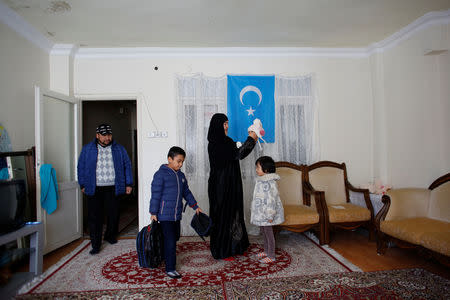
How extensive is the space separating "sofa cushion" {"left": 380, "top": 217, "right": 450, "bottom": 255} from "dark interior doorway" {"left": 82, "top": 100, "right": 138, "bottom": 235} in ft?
12.1

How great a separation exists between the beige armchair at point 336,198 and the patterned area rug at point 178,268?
425 millimetres

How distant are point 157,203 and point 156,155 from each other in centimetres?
169

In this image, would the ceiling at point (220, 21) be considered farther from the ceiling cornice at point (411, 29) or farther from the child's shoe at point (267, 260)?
the child's shoe at point (267, 260)

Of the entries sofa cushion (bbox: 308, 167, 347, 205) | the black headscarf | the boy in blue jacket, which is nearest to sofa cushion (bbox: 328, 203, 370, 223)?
sofa cushion (bbox: 308, 167, 347, 205)

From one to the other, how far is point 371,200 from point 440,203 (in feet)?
2.43

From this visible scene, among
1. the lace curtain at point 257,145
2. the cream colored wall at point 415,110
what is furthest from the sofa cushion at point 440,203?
the lace curtain at point 257,145

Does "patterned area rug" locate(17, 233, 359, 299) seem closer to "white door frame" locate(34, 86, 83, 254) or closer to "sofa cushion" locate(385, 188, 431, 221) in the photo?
"white door frame" locate(34, 86, 83, 254)

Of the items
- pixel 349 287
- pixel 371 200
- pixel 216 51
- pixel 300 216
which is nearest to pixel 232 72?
pixel 216 51

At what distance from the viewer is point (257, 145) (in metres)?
4.13

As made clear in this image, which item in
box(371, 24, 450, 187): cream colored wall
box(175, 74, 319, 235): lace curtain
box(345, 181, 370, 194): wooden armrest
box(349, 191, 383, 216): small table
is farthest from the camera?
box(175, 74, 319, 235): lace curtain

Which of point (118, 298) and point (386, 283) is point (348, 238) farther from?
point (118, 298)

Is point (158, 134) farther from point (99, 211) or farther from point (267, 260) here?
point (267, 260)

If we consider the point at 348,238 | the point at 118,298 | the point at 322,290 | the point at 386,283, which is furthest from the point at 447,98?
the point at 118,298

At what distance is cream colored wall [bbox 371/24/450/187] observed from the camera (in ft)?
11.4
